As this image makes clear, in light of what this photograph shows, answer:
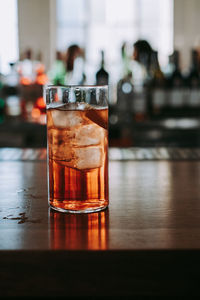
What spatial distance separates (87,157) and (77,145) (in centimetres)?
2

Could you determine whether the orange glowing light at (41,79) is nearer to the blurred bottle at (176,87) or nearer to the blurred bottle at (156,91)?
the blurred bottle at (156,91)

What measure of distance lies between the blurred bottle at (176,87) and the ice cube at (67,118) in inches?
68.4

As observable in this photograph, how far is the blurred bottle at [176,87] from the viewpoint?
2164mm

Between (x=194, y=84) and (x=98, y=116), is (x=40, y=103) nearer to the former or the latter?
(x=194, y=84)

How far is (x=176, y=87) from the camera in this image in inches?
96.8

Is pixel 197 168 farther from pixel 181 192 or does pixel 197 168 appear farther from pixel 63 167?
pixel 63 167

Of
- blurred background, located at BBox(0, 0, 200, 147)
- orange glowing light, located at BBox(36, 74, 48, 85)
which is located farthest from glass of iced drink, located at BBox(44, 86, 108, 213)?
orange glowing light, located at BBox(36, 74, 48, 85)

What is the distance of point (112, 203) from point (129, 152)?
0.50 m

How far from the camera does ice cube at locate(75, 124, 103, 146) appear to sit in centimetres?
48

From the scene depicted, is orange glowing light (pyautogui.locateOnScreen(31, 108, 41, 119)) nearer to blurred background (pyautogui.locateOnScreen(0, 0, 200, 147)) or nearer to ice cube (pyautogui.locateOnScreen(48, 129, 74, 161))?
blurred background (pyautogui.locateOnScreen(0, 0, 200, 147))

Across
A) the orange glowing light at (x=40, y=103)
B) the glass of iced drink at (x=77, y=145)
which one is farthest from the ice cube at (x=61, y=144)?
the orange glowing light at (x=40, y=103)

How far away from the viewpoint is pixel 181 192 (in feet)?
2.01

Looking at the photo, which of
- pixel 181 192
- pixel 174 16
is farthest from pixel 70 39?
pixel 181 192

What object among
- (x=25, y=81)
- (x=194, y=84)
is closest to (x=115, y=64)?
(x=194, y=84)
